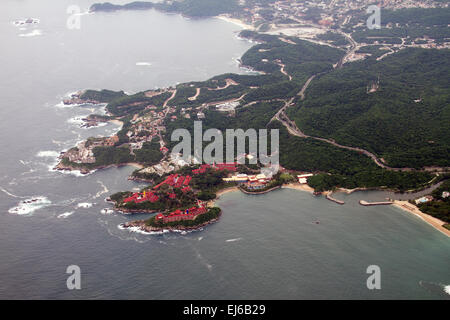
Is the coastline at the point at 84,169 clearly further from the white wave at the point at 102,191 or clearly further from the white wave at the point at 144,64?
the white wave at the point at 144,64

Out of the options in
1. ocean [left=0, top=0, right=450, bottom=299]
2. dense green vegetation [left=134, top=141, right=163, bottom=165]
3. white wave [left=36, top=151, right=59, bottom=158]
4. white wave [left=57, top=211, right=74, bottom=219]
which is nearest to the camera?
ocean [left=0, top=0, right=450, bottom=299]

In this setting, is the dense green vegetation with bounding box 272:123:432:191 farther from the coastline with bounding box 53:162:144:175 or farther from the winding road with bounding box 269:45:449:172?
the coastline with bounding box 53:162:144:175

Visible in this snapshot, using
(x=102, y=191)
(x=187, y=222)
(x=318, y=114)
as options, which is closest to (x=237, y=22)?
(x=318, y=114)

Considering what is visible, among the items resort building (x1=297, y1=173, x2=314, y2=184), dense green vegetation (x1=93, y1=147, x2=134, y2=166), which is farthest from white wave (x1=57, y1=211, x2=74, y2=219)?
resort building (x1=297, y1=173, x2=314, y2=184)

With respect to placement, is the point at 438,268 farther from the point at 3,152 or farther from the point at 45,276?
the point at 3,152

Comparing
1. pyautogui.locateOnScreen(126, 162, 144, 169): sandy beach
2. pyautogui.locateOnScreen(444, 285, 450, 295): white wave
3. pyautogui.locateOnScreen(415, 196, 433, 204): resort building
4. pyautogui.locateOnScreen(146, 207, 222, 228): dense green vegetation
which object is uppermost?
pyautogui.locateOnScreen(126, 162, 144, 169): sandy beach

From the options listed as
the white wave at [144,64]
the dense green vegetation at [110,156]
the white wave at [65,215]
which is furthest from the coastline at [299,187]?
the white wave at [144,64]
